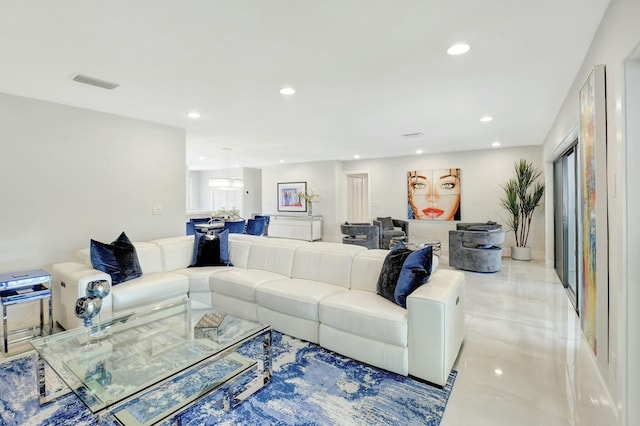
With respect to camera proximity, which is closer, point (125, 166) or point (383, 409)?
point (383, 409)

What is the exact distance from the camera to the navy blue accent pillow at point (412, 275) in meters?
2.53

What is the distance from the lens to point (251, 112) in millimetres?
4266

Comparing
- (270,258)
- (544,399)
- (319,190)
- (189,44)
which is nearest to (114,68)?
(189,44)

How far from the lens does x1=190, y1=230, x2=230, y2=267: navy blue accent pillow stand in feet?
13.6

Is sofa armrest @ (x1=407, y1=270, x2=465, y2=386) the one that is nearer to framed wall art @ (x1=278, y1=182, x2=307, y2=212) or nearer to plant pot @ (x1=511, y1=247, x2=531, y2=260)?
plant pot @ (x1=511, y1=247, x2=531, y2=260)

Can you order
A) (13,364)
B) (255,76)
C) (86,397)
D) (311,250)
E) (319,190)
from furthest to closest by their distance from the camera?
(319,190)
(311,250)
(255,76)
(13,364)
(86,397)

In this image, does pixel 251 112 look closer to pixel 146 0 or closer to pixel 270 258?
pixel 270 258

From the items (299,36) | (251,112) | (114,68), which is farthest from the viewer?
(251,112)

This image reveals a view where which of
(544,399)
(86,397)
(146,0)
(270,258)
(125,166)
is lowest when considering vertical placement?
(544,399)

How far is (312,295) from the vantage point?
2.89 metres

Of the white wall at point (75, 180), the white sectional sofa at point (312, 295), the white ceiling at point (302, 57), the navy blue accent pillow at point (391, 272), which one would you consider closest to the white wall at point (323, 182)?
the white ceiling at point (302, 57)

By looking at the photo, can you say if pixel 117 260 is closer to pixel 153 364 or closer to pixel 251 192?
pixel 153 364

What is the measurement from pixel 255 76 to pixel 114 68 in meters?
1.24

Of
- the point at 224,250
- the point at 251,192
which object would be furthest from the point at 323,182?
the point at 224,250
